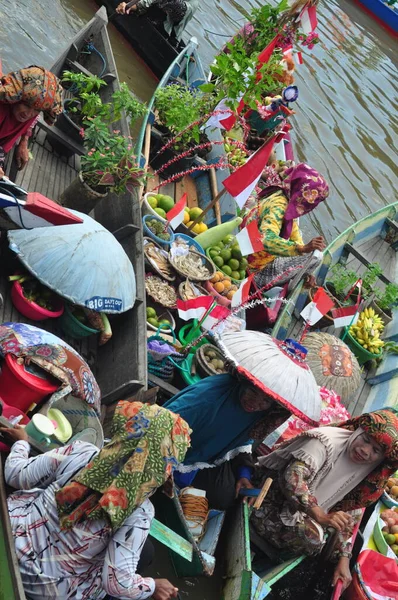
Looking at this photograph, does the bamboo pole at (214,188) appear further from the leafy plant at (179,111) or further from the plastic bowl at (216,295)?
the plastic bowl at (216,295)

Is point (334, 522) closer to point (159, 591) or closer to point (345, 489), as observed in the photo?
point (345, 489)

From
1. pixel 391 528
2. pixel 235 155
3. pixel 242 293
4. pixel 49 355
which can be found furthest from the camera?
pixel 235 155

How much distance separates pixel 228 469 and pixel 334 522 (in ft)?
A: 2.62

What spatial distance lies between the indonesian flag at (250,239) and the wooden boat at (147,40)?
6.78 meters

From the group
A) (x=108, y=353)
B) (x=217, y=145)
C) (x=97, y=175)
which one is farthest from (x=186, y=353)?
(x=217, y=145)

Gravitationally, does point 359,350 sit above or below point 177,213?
below

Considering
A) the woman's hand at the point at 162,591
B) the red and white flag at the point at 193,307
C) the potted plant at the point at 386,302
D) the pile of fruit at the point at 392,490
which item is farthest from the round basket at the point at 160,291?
the potted plant at the point at 386,302

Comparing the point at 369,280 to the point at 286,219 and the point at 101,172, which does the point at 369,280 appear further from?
the point at 101,172

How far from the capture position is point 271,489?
402 cm

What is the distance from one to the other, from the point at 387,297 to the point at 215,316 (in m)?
3.55

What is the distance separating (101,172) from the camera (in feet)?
16.3

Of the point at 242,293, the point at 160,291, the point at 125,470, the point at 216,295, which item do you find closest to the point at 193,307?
the point at 242,293

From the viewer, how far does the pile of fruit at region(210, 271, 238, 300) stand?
6027 mm

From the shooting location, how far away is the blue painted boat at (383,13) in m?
22.1
